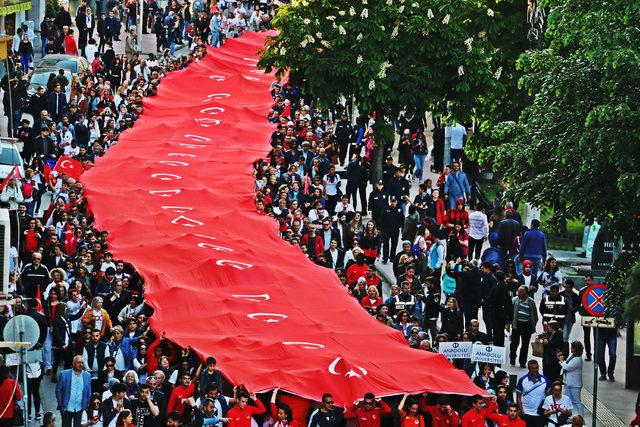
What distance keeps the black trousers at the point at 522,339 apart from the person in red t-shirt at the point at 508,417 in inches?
221

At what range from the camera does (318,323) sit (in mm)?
30281

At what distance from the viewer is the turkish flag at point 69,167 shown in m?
38.6

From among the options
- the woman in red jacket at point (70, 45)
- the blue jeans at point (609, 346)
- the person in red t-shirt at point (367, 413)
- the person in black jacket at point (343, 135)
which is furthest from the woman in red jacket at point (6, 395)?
the woman in red jacket at point (70, 45)

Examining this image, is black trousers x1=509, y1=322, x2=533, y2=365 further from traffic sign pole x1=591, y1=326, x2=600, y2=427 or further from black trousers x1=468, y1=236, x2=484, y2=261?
black trousers x1=468, y1=236, x2=484, y2=261

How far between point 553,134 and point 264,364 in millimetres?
6151

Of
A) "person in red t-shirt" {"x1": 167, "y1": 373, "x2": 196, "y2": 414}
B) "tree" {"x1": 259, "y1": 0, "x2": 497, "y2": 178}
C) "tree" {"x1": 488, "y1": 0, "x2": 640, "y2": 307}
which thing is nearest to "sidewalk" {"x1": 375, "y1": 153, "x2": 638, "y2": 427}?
"tree" {"x1": 488, "y1": 0, "x2": 640, "y2": 307}

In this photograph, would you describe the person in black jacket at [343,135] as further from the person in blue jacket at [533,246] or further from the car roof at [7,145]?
the person in blue jacket at [533,246]

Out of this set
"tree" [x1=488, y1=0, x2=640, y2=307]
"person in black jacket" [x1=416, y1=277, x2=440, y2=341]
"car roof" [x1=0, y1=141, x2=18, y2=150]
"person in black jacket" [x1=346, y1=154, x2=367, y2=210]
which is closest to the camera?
"tree" [x1=488, y1=0, x2=640, y2=307]

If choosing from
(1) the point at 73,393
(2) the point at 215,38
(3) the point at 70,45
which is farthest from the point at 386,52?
(1) the point at 73,393

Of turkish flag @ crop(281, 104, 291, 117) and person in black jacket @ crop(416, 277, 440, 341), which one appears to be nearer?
person in black jacket @ crop(416, 277, 440, 341)

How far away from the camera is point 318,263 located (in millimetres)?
34438

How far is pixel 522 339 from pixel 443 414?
5.58m

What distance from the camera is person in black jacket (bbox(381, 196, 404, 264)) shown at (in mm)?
37594

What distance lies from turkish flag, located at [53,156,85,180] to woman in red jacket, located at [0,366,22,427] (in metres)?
11.9
